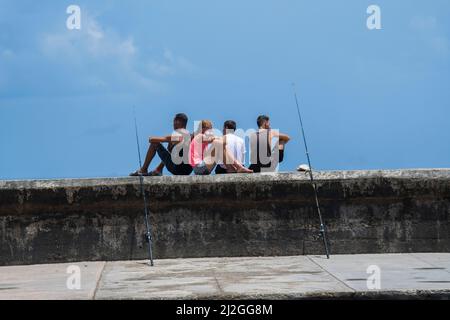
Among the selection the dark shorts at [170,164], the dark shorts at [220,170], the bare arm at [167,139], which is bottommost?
the dark shorts at [220,170]

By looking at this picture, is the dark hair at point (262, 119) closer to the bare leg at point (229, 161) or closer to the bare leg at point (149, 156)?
the bare leg at point (229, 161)

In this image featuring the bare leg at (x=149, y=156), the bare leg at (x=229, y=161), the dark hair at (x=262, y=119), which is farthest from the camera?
the dark hair at (x=262, y=119)

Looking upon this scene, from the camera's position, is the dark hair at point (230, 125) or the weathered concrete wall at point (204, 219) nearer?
the weathered concrete wall at point (204, 219)

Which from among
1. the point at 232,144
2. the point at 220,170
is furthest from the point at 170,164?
the point at 232,144

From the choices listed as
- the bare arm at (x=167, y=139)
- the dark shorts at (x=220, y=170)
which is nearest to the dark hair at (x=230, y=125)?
the dark shorts at (x=220, y=170)

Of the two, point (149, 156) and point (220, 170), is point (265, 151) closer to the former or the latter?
point (220, 170)

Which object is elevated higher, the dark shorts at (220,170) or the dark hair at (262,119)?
the dark hair at (262,119)

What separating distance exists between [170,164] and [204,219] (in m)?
0.93

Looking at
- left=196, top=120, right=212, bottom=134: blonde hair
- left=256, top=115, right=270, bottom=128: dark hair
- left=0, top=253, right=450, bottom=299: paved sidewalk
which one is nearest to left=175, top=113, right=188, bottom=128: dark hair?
left=196, top=120, right=212, bottom=134: blonde hair

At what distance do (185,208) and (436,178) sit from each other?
2.91 m

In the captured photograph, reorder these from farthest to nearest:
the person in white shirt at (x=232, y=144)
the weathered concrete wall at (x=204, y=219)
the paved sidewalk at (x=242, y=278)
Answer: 1. the person in white shirt at (x=232, y=144)
2. the weathered concrete wall at (x=204, y=219)
3. the paved sidewalk at (x=242, y=278)

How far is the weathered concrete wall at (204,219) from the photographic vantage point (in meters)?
10.6

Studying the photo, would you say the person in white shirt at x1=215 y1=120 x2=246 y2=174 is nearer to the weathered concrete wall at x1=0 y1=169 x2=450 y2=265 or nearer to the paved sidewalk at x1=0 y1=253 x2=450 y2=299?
the weathered concrete wall at x1=0 y1=169 x2=450 y2=265

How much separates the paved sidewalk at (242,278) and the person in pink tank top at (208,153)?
1247 mm
